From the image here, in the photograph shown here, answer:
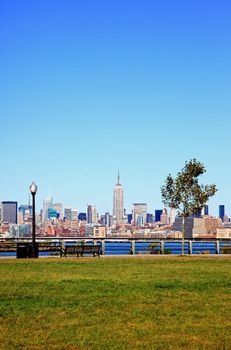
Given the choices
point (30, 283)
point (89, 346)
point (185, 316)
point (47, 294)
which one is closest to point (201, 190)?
point (30, 283)

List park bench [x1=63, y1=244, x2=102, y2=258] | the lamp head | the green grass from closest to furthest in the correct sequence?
the green grass < the lamp head < park bench [x1=63, y1=244, x2=102, y2=258]

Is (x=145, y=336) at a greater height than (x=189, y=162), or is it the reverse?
(x=189, y=162)

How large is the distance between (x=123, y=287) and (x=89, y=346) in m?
8.09

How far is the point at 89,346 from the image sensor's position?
1052cm

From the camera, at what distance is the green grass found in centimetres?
1090

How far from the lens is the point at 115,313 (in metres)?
13.7

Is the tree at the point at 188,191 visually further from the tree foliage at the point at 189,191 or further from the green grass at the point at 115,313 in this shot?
the green grass at the point at 115,313

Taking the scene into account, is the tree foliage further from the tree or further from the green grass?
the green grass

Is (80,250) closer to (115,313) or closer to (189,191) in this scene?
(189,191)

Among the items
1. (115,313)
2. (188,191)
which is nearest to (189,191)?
(188,191)

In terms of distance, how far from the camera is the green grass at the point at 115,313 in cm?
1090

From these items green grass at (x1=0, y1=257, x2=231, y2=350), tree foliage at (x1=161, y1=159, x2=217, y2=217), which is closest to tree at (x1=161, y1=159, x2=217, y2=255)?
tree foliage at (x1=161, y1=159, x2=217, y2=217)

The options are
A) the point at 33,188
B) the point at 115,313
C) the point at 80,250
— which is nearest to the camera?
the point at 115,313

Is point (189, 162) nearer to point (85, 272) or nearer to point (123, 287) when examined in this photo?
point (85, 272)
